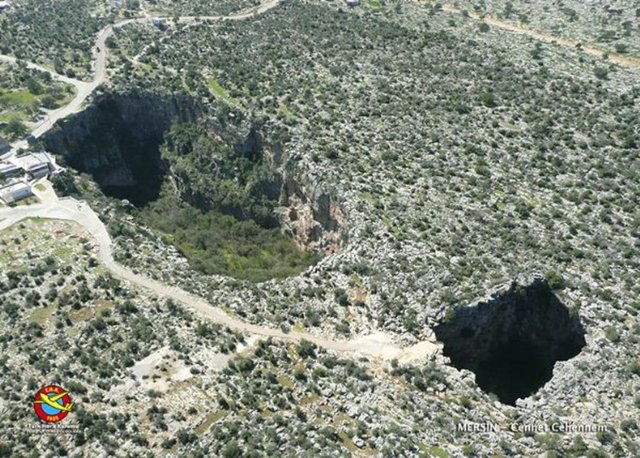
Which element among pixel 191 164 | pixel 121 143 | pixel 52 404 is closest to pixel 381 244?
pixel 52 404

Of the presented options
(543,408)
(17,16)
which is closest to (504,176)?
(543,408)

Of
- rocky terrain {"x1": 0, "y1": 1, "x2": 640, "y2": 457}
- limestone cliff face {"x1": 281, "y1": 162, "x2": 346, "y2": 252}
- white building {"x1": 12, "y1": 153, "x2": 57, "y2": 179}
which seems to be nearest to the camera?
rocky terrain {"x1": 0, "y1": 1, "x2": 640, "y2": 457}

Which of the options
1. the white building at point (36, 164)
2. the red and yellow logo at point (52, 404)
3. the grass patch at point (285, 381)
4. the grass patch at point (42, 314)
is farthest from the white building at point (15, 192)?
the grass patch at point (285, 381)

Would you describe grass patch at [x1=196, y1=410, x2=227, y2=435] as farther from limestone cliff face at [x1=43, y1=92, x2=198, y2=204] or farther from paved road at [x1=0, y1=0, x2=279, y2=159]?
paved road at [x1=0, y1=0, x2=279, y2=159]

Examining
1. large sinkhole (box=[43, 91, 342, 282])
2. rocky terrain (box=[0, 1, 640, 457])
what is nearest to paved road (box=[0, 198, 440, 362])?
rocky terrain (box=[0, 1, 640, 457])

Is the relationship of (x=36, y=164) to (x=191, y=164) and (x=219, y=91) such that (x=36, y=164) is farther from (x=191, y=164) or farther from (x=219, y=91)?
(x=219, y=91)

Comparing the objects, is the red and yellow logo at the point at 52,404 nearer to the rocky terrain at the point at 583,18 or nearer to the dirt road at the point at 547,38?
the dirt road at the point at 547,38
